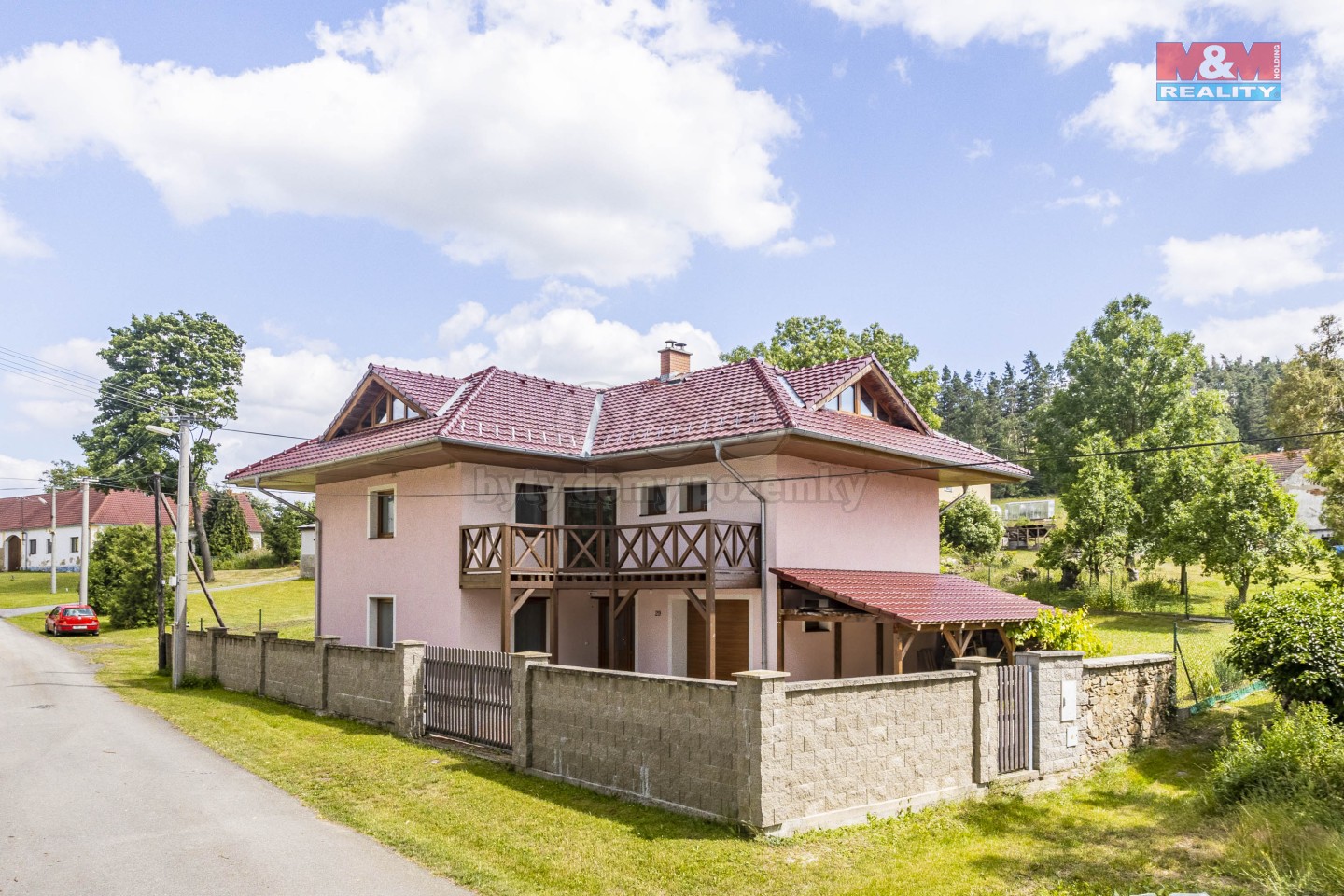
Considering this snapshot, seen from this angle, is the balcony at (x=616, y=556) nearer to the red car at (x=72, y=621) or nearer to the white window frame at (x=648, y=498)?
the white window frame at (x=648, y=498)

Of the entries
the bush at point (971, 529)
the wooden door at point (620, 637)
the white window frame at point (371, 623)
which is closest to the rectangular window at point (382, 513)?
the white window frame at point (371, 623)

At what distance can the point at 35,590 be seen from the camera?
50.9 metres

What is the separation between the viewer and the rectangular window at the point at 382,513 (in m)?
20.2

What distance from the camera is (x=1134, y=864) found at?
378 inches

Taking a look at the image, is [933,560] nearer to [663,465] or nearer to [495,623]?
[663,465]

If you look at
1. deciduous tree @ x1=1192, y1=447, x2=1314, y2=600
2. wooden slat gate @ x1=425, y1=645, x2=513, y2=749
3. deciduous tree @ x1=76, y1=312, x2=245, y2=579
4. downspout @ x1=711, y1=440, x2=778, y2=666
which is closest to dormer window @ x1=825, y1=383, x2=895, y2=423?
downspout @ x1=711, y1=440, x2=778, y2=666

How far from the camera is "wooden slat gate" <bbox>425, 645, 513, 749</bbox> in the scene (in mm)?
13000

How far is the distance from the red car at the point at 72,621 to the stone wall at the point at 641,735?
95.9 ft

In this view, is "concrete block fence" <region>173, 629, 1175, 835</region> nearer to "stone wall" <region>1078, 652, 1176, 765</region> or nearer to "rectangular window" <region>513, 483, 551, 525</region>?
"stone wall" <region>1078, 652, 1176, 765</region>

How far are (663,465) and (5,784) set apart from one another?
11.4 m

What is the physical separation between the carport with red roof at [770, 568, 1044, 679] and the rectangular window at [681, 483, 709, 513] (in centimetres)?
224

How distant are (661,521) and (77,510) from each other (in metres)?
56.4

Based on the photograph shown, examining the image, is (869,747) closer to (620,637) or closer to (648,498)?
(648,498)

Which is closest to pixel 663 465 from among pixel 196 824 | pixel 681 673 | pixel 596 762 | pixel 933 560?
pixel 681 673
